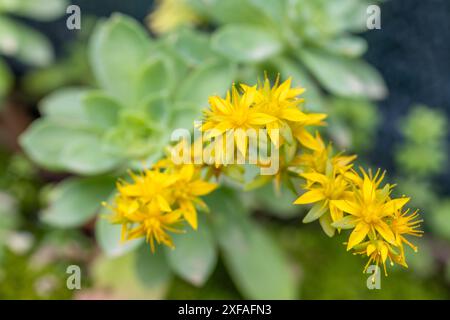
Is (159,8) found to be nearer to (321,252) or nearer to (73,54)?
(73,54)

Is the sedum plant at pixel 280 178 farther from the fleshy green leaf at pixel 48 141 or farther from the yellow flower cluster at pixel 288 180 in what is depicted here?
the fleshy green leaf at pixel 48 141

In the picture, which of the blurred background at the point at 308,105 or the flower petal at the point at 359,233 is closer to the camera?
the flower petal at the point at 359,233

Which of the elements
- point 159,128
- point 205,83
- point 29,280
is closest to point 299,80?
point 205,83

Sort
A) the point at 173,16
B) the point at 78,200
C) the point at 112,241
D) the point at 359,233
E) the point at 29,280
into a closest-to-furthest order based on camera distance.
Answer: the point at 359,233, the point at 112,241, the point at 78,200, the point at 29,280, the point at 173,16

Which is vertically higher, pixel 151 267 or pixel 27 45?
pixel 27 45

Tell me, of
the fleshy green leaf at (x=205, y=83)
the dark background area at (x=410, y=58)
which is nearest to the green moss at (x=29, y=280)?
the fleshy green leaf at (x=205, y=83)

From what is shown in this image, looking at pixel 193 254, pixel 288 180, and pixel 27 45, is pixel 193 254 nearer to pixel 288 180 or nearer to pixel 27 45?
pixel 288 180

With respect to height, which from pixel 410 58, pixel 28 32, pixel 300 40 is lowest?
pixel 300 40
